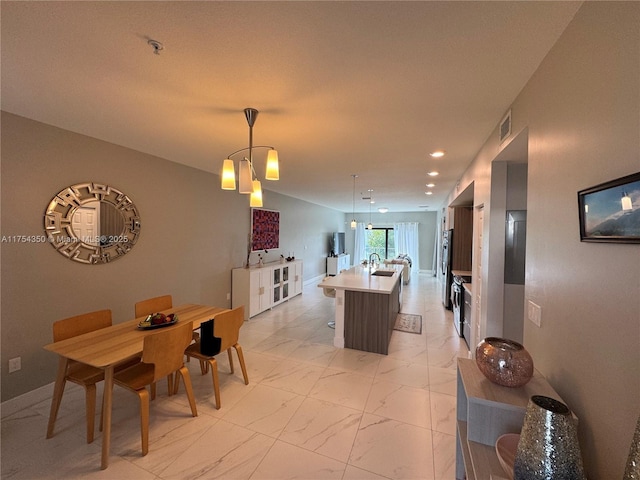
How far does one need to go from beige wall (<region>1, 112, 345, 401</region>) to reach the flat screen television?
17.3ft

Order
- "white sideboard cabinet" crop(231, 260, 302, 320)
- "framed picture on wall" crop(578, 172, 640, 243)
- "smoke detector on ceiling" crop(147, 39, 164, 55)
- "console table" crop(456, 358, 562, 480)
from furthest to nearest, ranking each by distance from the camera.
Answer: "white sideboard cabinet" crop(231, 260, 302, 320), "smoke detector on ceiling" crop(147, 39, 164, 55), "console table" crop(456, 358, 562, 480), "framed picture on wall" crop(578, 172, 640, 243)

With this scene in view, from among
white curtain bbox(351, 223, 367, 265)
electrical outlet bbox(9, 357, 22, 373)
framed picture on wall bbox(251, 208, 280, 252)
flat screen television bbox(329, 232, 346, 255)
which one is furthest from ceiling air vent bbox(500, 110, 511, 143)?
white curtain bbox(351, 223, 367, 265)

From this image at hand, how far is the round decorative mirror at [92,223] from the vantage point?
2.49m

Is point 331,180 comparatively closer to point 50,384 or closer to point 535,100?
point 535,100

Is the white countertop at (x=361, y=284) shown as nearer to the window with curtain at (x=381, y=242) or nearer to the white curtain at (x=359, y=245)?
the window with curtain at (x=381, y=242)

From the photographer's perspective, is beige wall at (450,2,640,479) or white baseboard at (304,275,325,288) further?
white baseboard at (304,275,325,288)

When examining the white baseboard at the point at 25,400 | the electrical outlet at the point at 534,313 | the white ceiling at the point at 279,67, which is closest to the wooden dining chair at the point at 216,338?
the white baseboard at the point at 25,400

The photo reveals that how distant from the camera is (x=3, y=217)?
7.16 feet

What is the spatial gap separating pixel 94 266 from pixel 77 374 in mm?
1232

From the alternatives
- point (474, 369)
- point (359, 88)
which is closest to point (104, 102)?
point (359, 88)

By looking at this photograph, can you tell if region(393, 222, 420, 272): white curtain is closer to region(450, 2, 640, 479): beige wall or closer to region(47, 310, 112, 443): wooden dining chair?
region(450, 2, 640, 479): beige wall

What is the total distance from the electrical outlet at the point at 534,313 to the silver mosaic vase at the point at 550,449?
660mm

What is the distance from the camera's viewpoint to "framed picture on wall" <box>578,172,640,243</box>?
30.0 inches

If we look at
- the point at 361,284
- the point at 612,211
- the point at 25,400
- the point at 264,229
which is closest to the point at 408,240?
the point at 264,229
